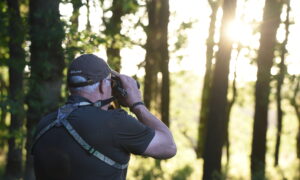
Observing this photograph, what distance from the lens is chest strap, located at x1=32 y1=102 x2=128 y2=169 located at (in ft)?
10.3

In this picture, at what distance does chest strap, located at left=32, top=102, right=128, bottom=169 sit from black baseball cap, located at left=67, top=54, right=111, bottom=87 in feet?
0.51

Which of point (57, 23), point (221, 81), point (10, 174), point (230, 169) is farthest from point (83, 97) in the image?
point (230, 169)

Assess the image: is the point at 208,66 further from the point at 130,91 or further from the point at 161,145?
the point at 161,145

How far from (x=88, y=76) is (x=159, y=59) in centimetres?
1644

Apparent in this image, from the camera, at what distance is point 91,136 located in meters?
3.13

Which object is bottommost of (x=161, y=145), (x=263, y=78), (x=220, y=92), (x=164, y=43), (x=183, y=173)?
(x=183, y=173)

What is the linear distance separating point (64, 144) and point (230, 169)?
1606 centimetres

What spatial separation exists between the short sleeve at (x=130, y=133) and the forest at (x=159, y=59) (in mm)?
4429

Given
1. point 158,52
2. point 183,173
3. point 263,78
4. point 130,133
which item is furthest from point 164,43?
point 130,133

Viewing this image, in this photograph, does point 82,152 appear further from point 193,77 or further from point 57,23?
point 193,77

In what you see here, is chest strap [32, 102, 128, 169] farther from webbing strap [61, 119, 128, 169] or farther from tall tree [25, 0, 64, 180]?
tall tree [25, 0, 64, 180]

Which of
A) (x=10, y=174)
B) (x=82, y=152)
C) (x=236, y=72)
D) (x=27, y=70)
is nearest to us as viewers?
(x=82, y=152)

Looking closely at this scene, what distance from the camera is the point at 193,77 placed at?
3547 cm

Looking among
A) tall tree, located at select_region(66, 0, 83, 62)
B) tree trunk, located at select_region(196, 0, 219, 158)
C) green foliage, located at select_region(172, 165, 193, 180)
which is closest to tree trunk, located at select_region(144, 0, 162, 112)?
tree trunk, located at select_region(196, 0, 219, 158)
